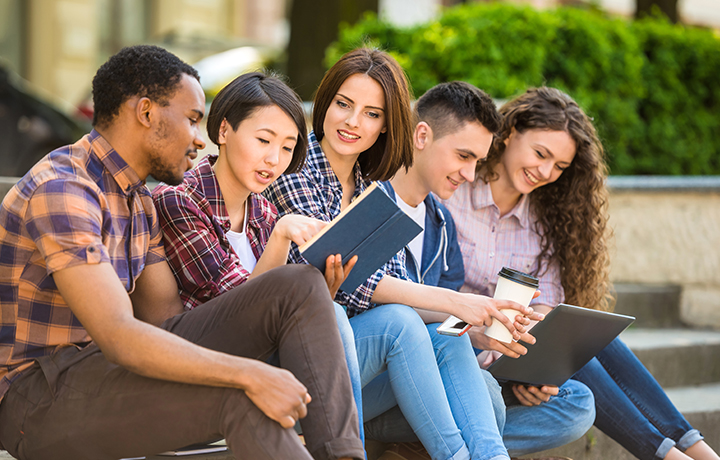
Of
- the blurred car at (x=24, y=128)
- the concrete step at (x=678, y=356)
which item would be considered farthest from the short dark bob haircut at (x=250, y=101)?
the blurred car at (x=24, y=128)

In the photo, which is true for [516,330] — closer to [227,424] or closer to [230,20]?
[227,424]

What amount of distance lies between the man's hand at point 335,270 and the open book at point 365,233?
1 cm

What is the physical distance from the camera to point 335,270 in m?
2.09

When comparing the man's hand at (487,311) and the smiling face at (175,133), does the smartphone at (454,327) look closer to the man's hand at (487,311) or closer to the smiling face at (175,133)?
Answer: the man's hand at (487,311)

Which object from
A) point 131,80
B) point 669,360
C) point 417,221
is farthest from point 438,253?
point 669,360

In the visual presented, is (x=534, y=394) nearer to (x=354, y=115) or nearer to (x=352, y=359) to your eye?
(x=352, y=359)

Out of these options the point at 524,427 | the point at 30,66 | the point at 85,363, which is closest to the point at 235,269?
the point at 85,363

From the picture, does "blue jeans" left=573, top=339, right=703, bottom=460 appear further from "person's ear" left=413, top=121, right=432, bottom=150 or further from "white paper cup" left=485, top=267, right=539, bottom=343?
"person's ear" left=413, top=121, right=432, bottom=150

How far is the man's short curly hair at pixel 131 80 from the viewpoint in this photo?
193 centimetres

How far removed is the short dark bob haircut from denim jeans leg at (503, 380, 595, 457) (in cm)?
134

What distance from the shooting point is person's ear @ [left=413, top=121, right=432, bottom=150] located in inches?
117

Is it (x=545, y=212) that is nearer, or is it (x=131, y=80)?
(x=131, y=80)

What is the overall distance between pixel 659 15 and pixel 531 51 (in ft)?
9.23

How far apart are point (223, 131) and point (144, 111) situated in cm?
49
